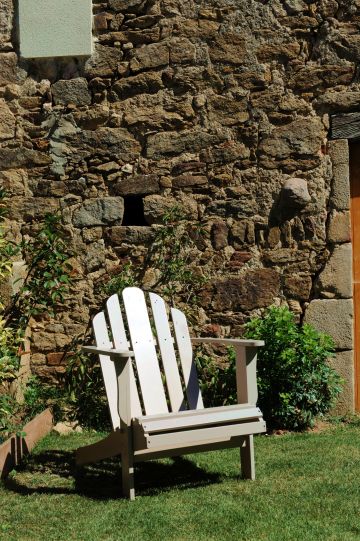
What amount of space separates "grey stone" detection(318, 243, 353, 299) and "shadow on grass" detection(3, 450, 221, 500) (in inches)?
64.7

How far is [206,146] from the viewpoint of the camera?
528cm

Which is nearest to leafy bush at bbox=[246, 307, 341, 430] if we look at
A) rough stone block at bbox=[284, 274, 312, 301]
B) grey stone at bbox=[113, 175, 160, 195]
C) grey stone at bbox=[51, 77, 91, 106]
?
rough stone block at bbox=[284, 274, 312, 301]

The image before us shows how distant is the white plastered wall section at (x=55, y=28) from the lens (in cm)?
539

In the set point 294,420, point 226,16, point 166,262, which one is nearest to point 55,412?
point 166,262

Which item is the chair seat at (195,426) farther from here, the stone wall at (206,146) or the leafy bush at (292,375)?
the stone wall at (206,146)

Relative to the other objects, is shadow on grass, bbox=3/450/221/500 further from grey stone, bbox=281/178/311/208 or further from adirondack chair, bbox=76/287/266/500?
grey stone, bbox=281/178/311/208

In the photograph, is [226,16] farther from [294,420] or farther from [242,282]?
[294,420]

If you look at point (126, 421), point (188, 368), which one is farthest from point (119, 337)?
point (126, 421)

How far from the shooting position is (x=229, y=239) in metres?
5.25

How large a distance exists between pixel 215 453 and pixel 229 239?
5.20 ft

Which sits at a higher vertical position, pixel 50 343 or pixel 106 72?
pixel 106 72

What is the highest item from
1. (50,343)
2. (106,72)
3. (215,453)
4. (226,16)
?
(226,16)

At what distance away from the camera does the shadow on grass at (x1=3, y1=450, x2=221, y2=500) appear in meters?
3.70

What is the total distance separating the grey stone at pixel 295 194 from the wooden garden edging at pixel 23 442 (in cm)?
217
